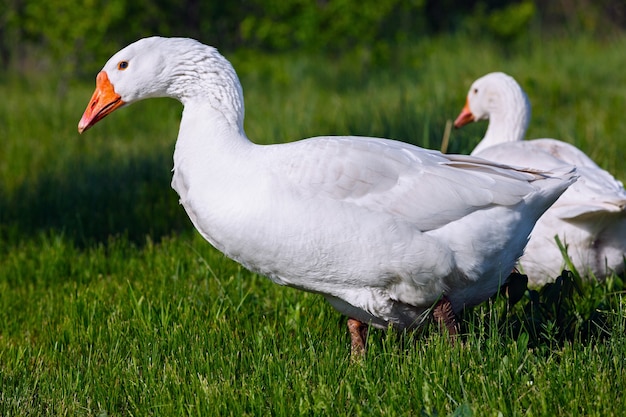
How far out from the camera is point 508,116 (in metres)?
6.12

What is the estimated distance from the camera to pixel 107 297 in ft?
15.5

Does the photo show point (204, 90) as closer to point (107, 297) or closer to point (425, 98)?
point (107, 297)

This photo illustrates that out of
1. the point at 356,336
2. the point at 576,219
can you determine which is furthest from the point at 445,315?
the point at 576,219

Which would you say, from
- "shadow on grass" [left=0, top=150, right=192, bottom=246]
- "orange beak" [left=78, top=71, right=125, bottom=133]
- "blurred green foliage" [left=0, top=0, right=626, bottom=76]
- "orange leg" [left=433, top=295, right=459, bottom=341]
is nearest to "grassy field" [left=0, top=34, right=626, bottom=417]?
"shadow on grass" [left=0, top=150, right=192, bottom=246]

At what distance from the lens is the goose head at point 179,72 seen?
12.0 ft

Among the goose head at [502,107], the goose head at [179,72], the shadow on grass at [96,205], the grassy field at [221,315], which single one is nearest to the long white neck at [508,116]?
the goose head at [502,107]

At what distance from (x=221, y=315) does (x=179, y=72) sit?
130cm

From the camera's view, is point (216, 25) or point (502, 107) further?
point (216, 25)

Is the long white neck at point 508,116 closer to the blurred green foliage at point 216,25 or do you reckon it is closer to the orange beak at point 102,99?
the orange beak at point 102,99

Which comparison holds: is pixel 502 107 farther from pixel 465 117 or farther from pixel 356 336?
pixel 356 336

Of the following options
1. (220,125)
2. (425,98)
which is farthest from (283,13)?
(220,125)

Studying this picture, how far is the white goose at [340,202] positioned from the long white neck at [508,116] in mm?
2453

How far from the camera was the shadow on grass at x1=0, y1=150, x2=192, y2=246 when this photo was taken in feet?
20.1

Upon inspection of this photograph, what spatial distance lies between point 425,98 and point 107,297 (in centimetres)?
516
